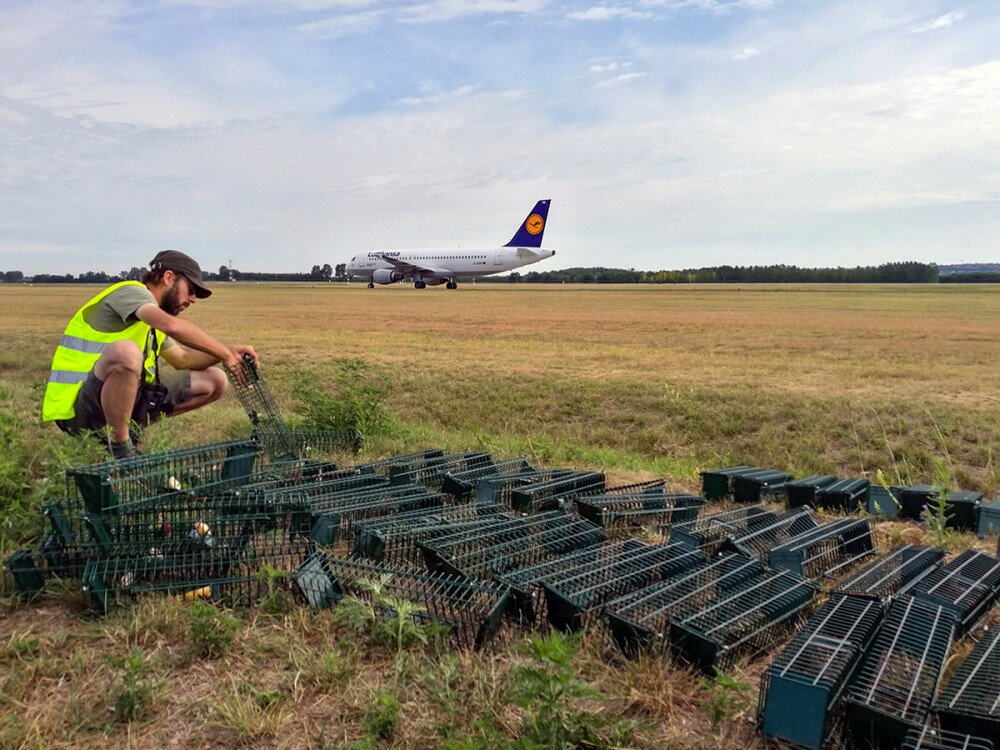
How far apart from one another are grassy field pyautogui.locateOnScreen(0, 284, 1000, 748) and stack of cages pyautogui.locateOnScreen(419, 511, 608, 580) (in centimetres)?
59

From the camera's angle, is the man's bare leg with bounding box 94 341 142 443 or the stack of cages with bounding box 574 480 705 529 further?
the man's bare leg with bounding box 94 341 142 443

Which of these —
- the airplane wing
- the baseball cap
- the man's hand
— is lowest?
the man's hand

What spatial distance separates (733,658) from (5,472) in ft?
12.7

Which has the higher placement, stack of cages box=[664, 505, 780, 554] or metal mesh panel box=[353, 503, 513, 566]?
metal mesh panel box=[353, 503, 513, 566]

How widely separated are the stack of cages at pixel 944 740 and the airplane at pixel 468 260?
7138 cm

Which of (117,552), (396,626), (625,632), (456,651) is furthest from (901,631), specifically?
(117,552)

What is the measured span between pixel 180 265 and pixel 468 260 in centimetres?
6903

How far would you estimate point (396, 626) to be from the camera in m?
3.15

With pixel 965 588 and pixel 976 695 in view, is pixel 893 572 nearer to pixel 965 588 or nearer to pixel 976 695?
pixel 965 588

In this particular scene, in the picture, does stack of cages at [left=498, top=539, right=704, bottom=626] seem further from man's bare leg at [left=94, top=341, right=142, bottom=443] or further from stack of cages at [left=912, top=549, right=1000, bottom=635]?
man's bare leg at [left=94, top=341, right=142, bottom=443]

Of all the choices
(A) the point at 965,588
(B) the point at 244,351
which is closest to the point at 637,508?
(A) the point at 965,588

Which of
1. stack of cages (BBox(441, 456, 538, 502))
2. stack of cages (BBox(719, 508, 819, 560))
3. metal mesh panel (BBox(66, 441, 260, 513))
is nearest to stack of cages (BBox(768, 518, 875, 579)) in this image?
stack of cages (BBox(719, 508, 819, 560))

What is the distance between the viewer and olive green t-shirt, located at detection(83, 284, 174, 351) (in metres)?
5.22

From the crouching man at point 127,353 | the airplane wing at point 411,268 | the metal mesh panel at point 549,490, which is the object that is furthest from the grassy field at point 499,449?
the airplane wing at point 411,268
